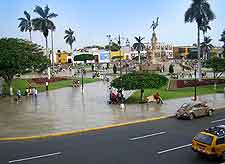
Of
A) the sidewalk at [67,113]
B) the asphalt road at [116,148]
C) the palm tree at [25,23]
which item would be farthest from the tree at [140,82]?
the palm tree at [25,23]

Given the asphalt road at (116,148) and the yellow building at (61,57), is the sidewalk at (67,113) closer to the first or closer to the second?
the asphalt road at (116,148)

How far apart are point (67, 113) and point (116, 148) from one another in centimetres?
1249

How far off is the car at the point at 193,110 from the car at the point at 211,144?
10571 mm

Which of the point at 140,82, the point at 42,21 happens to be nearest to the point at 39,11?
the point at 42,21

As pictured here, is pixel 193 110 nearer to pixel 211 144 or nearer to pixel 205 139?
pixel 205 139

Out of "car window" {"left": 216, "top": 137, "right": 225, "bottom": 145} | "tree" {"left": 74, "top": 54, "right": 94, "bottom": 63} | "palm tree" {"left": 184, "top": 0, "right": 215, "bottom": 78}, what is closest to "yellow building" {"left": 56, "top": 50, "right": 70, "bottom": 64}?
"tree" {"left": 74, "top": 54, "right": 94, "bottom": 63}

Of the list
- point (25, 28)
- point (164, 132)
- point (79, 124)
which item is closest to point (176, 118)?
point (164, 132)

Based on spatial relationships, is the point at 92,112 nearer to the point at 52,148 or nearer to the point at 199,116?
the point at 199,116

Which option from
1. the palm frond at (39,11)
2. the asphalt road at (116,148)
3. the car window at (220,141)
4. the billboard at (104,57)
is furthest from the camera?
the billboard at (104,57)

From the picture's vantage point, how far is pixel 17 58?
45.3m

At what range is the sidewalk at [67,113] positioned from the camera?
82.2 feet

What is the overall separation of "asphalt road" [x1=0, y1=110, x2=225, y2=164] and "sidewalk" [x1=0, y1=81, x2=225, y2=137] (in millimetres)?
2492

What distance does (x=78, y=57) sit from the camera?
14438 centimetres

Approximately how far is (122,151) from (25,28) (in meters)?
74.7
